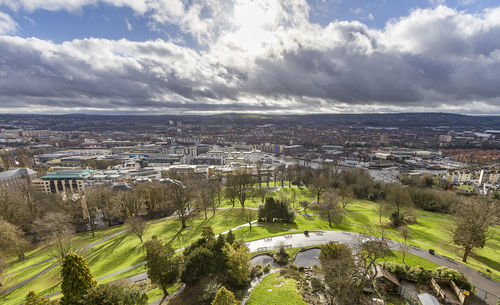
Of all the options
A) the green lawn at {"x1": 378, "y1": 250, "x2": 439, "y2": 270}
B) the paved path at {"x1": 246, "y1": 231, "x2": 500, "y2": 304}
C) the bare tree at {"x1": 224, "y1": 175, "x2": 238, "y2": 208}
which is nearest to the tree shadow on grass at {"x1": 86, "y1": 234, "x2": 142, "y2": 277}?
the paved path at {"x1": 246, "y1": 231, "x2": 500, "y2": 304}

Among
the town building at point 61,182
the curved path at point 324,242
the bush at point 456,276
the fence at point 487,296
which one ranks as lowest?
the town building at point 61,182

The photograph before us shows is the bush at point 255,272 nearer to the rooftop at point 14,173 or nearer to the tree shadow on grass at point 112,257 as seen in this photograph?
the tree shadow on grass at point 112,257

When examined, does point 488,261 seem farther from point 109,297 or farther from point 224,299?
point 109,297

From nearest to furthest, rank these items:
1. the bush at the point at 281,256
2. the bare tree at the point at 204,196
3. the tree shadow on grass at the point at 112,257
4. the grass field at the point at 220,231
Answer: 1. the bush at the point at 281,256
2. the grass field at the point at 220,231
3. the tree shadow on grass at the point at 112,257
4. the bare tree at the point at 204,196

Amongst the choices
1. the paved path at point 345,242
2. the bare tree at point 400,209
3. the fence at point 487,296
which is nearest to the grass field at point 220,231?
the paved path at point 345,242

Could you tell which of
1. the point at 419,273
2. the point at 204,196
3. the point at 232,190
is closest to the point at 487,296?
the point at 419,273

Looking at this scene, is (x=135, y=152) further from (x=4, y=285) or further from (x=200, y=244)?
(x=200, y=244)

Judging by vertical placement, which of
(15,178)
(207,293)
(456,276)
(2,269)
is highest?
(207,293)

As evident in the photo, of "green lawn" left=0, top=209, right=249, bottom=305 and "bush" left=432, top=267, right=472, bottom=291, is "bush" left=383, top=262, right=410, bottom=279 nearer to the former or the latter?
"bush" left=432, top=267, right=472, bottom=291
